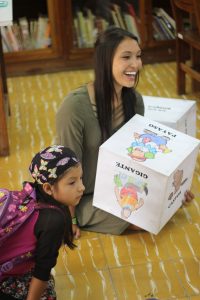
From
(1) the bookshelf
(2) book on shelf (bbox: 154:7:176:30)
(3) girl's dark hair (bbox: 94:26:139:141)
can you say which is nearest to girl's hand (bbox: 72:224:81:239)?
(3) girl's dark hair (bbox: 94:26:139:141)

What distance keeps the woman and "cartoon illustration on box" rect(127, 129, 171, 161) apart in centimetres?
18

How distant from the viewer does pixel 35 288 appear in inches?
60.2

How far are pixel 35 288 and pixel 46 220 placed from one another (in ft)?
0.66

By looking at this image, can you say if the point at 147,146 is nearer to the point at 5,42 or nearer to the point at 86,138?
the point at 86,138

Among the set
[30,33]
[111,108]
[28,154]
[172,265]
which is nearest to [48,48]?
[30,33]

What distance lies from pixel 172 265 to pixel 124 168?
1.37 feet

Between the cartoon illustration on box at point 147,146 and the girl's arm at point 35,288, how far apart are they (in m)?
0.62

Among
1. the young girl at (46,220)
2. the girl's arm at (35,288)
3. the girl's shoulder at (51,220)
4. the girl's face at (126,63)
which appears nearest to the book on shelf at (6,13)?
the girl's face at (126,63)

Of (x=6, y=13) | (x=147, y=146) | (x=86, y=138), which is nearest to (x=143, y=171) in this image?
(x=147, y=146)

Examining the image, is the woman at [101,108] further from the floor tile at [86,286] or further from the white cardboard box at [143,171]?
A: the floor tile at [86,286]

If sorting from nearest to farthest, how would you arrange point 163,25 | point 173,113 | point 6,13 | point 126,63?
point 126,63 < point 173,113 < point 6,13 < point 163,25

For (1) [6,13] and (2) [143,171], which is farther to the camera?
(1) [6,13]

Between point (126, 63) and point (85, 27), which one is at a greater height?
point (126, 63)

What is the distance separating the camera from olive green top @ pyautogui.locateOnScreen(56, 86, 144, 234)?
2.08 meters
